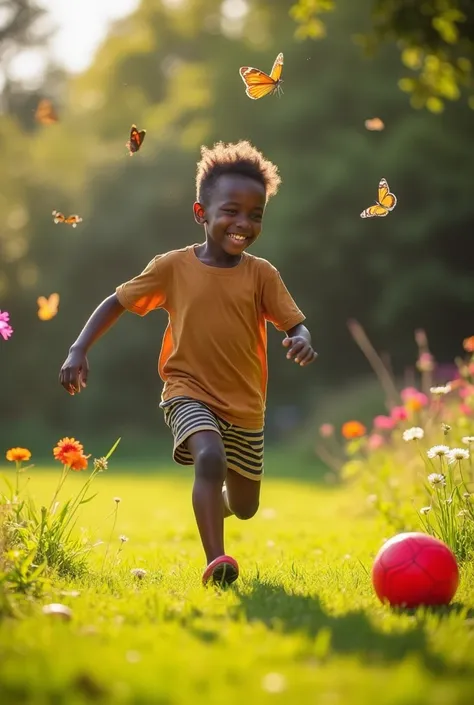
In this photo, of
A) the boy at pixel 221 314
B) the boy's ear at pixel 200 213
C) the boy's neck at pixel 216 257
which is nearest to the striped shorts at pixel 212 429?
the boy at pixel 221 314

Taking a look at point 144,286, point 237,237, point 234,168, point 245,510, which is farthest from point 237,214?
point 245,510

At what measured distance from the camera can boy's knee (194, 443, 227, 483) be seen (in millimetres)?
A: 4164

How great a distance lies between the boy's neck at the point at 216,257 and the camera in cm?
483

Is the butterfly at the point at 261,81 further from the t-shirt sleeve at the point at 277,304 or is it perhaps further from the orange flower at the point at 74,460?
the orange flower at the point at 74,460

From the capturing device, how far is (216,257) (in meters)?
4.85

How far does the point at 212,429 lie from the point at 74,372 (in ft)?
2.34

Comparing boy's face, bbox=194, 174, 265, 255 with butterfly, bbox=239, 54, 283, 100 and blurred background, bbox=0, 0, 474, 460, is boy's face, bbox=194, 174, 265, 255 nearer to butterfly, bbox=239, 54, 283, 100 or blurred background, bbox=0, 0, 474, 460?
butterfly, bbox=239, 54, 283, 100

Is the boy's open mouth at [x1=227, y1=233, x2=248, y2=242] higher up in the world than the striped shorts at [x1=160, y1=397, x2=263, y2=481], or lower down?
higher up

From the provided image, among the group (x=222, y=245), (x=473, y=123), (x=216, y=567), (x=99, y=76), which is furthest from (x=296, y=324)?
(x=99, y=76)

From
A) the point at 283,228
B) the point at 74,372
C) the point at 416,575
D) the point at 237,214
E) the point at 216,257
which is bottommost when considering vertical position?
the point at 416,575

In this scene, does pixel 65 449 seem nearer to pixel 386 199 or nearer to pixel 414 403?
pixel 386 199

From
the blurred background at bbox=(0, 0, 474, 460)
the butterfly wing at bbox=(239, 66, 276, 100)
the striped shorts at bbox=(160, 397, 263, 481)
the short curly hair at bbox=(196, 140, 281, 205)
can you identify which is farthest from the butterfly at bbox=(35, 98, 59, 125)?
the blurred background at bbox=(0, 0, 474, 460)

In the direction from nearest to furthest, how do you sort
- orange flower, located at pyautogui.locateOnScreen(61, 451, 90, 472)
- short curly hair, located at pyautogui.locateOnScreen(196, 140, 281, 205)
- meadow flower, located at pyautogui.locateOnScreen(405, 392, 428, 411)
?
orange flower, located at pyautogui.locateOnScreen(61, 451, 90, 472), short curly hair, located at pyautogui.locateOnScreen(196, 140, 281, 205), meadow flower, located at pyautogui.locateOnScreen(405, 392, 428, 411)

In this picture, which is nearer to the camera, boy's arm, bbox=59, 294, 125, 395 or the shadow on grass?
the shadow on grass
